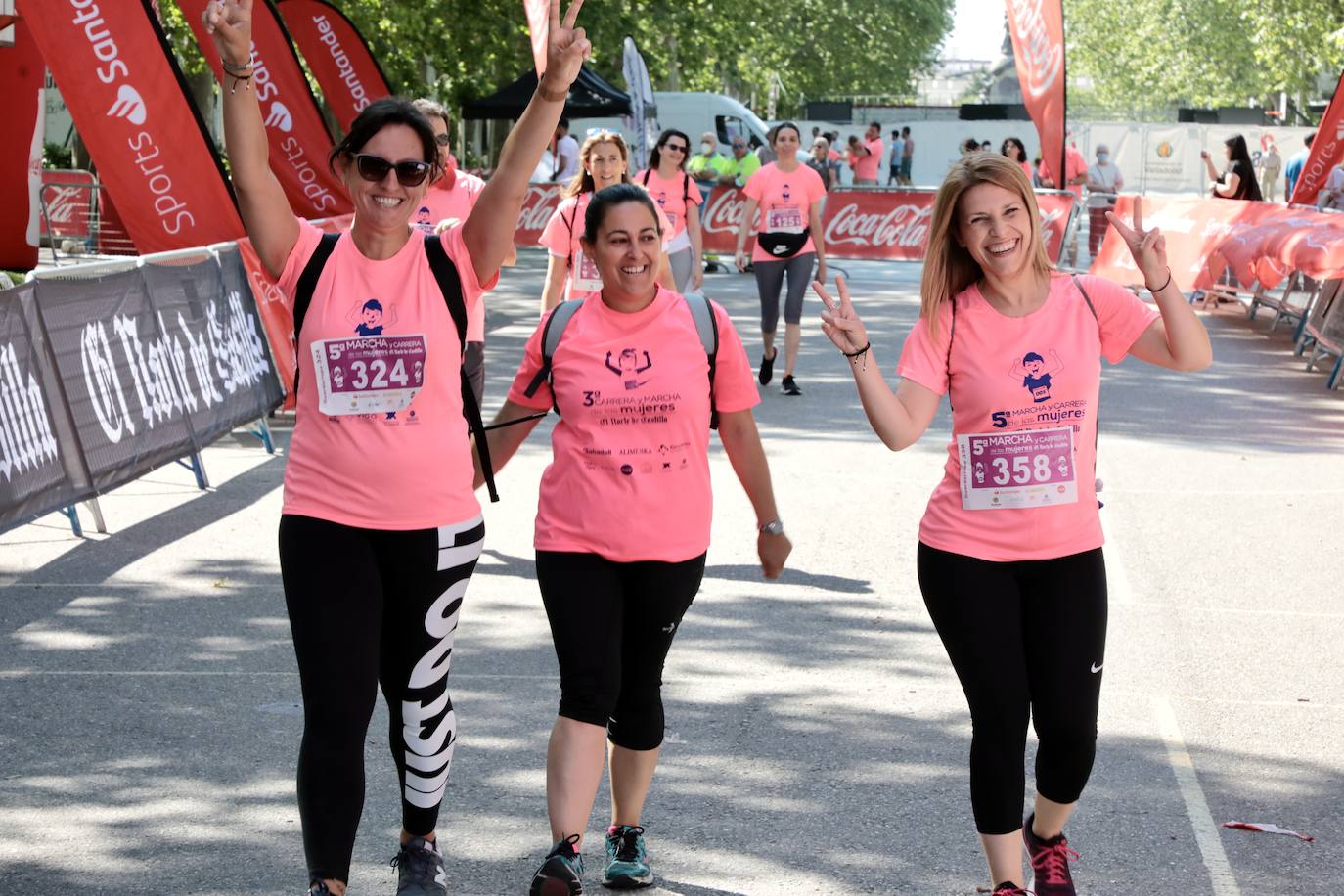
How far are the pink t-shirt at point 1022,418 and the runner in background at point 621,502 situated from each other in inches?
23.4

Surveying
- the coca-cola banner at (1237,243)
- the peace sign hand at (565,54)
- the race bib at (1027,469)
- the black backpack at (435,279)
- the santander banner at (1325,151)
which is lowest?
the coca-cola banner at (1237,243)

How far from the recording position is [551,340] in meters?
4.49

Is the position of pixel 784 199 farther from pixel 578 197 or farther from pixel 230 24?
pixel 230 24

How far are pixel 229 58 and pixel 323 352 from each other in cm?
66

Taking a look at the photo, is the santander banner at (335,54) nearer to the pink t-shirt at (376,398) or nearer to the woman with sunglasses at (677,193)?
the woman with sunglasses at (677,193)

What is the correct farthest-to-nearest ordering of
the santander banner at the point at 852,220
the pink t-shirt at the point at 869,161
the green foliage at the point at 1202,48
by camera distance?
the green foliage at the point at 1202,48
the pink t-shirt at the point at 869,161
the santander banner at the point at 852,220

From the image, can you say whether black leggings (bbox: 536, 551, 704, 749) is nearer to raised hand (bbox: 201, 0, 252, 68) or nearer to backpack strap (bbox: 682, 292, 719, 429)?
backpack strap (bbox: 682, 292, 719, 429)

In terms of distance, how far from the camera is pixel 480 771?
17.8 ft

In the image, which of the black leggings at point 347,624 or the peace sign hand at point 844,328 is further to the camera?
the peace sign hand at point 844,328

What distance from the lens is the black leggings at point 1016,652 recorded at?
162 inches

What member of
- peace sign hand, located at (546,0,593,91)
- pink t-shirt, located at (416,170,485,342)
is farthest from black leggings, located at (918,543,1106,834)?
pink t-shirt, located at (416,170,485,342)

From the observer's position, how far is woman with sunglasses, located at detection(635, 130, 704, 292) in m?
12.1

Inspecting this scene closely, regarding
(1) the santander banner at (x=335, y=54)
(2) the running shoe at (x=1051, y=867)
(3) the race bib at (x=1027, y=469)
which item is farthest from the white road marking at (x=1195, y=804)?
(1) the santander banner at (x=335, y=54)

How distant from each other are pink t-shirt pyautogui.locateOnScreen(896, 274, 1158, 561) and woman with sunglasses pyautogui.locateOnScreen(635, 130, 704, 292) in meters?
7.84
